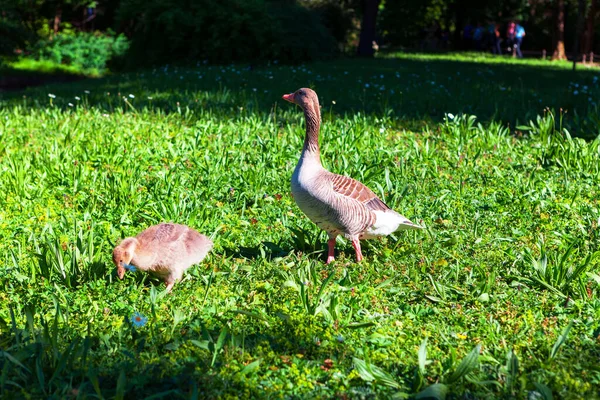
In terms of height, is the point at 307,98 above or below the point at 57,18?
below

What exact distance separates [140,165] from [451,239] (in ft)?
11.6

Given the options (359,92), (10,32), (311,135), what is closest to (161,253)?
(311,135)

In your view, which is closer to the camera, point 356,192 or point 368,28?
point 356,192

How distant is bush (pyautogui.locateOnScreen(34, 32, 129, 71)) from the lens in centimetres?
2233

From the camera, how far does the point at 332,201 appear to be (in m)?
4.64

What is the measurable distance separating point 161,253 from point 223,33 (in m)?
16.6

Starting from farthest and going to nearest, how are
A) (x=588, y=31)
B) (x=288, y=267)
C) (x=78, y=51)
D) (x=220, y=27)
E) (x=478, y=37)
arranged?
(x=478, y=37)
(x=588, y=31)
(x=78, y=51)
(x=220, y=27)
(x=288, y=267)

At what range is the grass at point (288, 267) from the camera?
346cm

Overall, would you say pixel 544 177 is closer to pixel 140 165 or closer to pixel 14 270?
pixel 140 165

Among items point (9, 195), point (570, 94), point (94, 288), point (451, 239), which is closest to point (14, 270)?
point (94, 288)

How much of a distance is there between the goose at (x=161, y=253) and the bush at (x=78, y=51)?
19.4 meters

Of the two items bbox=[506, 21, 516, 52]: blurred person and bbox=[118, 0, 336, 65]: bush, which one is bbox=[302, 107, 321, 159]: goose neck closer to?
bbox=[118, 0, 336, 65]: bush

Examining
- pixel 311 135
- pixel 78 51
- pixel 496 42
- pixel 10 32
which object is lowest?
pixel 311 135

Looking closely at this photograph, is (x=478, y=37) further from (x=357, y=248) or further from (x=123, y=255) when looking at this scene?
(x=123, y=255)
